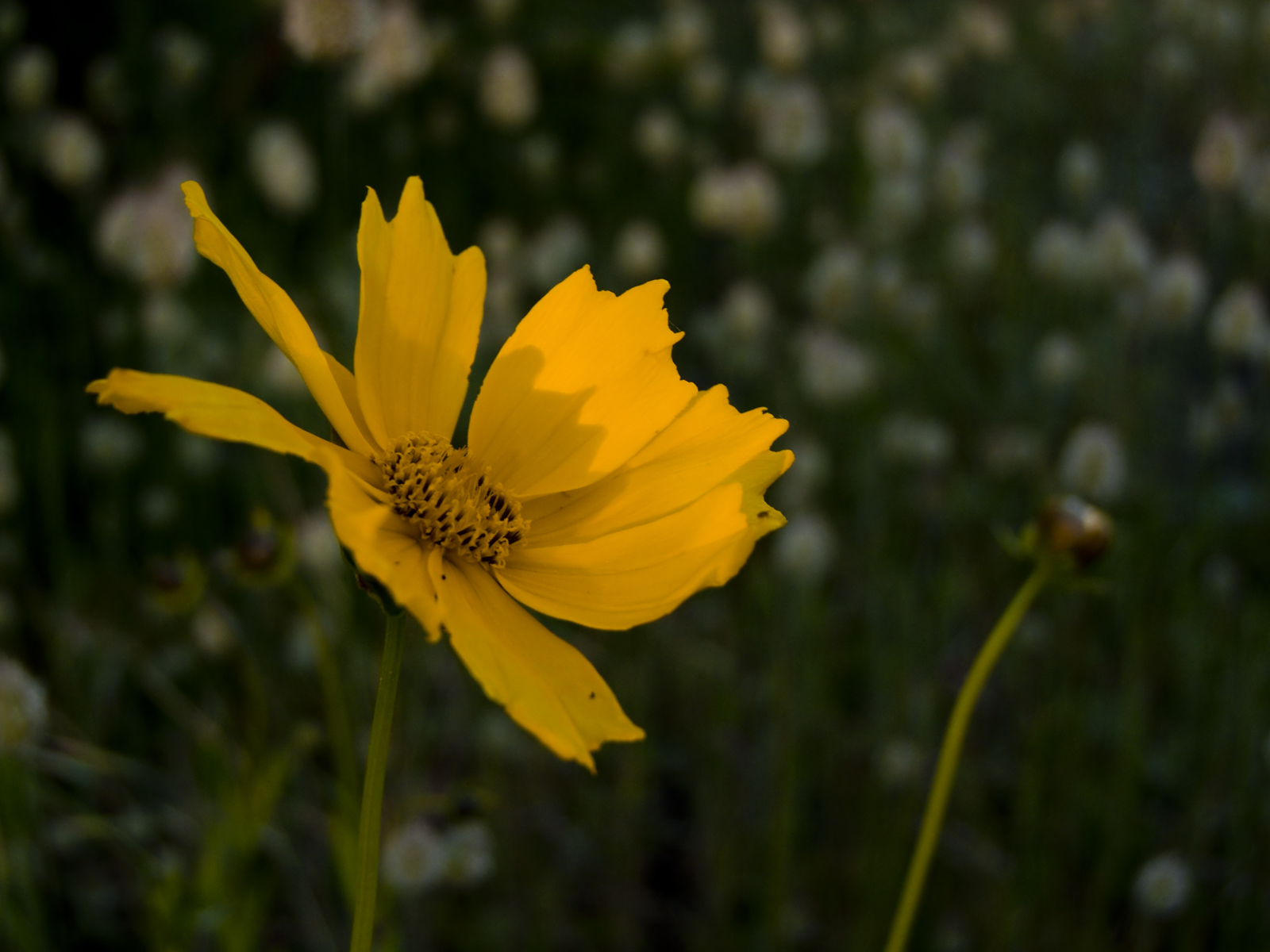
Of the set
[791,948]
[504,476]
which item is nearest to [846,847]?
[791,948]

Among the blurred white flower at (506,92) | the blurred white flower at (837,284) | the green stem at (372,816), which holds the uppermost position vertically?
the blurred white flower at (506,92)

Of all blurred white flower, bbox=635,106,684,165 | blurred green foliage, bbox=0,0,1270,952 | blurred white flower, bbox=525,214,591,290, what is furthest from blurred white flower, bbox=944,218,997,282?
blurred white flower, bbox=525,214,591,290

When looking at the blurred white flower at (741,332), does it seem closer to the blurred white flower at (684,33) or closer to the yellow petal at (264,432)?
the blurred white flower at (684,33)

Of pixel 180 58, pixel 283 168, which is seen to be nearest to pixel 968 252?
pixel 283 168

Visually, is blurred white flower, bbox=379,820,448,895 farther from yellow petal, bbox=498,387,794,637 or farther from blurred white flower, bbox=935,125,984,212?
blurred white flower, bbox=935,125,984,212

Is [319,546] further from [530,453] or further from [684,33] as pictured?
[684,33]

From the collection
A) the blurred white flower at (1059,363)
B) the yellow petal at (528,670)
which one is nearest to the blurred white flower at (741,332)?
the blurred white flower at (1059,363)
